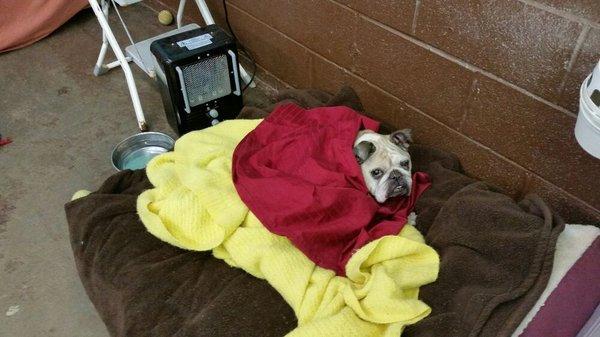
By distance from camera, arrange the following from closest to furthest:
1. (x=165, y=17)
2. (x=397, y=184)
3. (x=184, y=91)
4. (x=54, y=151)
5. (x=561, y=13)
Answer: (x=561, y=13) < (x=397, y=184) < (x=184, y=91) < (x=54, y=151) < (x=165, y=17)

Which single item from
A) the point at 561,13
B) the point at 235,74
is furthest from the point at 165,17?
the point at 561,13

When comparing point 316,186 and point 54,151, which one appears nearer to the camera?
point 316,186

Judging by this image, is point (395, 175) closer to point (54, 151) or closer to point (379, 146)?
point (379, 146)

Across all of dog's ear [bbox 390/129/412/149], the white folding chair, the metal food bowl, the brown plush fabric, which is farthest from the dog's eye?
the white folding chair

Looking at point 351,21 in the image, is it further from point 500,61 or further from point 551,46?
point 551,46

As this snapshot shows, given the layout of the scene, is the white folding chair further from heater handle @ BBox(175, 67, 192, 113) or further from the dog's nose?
the dog's nose

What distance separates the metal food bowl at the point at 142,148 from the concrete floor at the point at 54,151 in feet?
0.34

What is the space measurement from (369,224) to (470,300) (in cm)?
39

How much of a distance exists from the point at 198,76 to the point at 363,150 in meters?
0.92

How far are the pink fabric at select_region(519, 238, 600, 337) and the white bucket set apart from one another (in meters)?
0.50

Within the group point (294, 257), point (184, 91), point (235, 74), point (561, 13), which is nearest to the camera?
point (561, 13)

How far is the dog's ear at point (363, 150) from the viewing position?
177 centimetres

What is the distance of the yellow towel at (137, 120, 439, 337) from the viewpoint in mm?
1386

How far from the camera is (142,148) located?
2408mm
